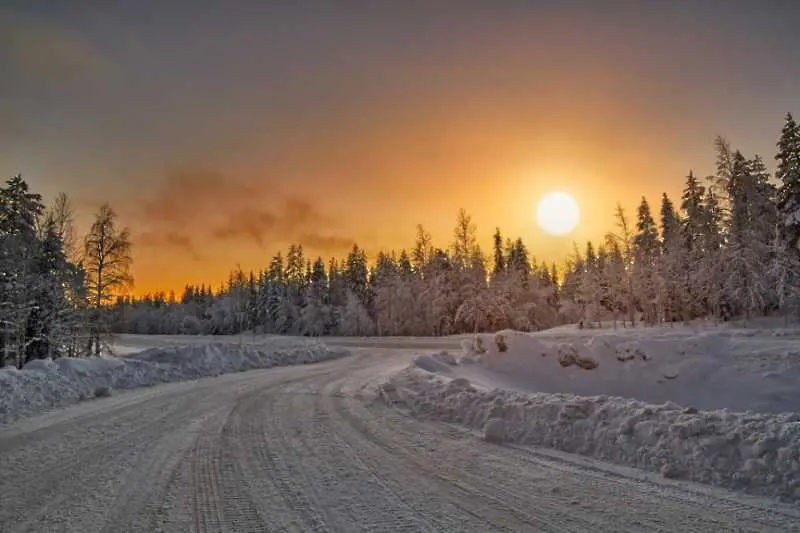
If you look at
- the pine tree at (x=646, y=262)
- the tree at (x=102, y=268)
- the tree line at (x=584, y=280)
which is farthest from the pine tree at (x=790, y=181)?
the tree at (x=102, y=268)

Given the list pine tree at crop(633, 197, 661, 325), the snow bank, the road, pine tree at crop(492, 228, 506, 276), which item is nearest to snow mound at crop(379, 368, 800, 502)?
the road

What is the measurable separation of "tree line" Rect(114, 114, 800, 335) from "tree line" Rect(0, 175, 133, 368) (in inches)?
169

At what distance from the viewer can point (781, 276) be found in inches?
1410

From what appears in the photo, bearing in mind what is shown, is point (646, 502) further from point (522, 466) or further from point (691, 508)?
point (522, 466)

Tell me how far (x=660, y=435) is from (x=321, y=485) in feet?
15.5

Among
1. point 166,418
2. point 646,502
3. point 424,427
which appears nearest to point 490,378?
point 424,427

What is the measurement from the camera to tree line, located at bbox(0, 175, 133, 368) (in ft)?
88.6

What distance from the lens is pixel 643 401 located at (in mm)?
10398

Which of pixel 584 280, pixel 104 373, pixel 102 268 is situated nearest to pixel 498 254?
pixel 584 280

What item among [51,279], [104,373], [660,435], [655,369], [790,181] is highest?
[790,181]

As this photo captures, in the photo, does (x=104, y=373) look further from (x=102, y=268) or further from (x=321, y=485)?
(x=102, y=268)

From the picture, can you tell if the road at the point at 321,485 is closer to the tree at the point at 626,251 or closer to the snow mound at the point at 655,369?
the snow mound at the point at 655,369

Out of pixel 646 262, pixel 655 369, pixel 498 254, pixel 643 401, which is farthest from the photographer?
pixel 498 254

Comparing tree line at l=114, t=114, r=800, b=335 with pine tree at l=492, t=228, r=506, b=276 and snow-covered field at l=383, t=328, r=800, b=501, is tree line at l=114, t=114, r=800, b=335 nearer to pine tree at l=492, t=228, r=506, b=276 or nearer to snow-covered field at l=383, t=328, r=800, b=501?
pine tree at l=492, t=228, r=506, b=276
